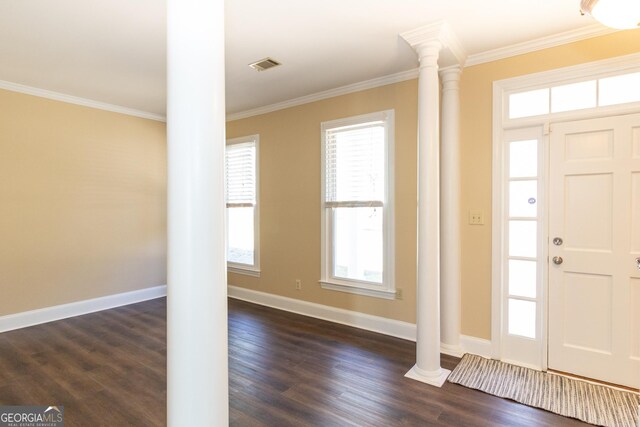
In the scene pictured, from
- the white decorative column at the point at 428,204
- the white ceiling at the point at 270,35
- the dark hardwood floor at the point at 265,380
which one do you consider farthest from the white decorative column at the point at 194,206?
the white decorative column at the point at 428,204

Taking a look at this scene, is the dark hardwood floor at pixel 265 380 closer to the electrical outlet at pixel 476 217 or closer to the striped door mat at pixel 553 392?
the striped door mat at pixel 553 392

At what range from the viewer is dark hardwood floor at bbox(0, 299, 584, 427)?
2178 mm

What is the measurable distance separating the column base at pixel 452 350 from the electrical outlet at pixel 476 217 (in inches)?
45.9

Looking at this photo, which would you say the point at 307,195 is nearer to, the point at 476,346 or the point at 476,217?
the point at 476,217

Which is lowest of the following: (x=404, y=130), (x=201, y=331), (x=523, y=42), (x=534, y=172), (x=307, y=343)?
(x=307, y=343)

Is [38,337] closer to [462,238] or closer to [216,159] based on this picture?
[216,159]

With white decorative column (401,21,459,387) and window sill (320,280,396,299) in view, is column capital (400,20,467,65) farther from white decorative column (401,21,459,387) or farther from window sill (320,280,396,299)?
window sill (320,280,396,299)

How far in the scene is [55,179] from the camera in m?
4.02

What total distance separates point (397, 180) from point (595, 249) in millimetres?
1745

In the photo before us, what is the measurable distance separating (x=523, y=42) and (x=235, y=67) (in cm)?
261

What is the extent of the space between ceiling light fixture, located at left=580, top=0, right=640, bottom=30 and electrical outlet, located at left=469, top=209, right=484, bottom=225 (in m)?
1.72

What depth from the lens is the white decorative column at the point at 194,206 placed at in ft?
3.64

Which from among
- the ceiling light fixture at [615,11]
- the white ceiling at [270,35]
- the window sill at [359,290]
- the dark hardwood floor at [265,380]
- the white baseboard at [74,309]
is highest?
the white ceiling at [270,35]

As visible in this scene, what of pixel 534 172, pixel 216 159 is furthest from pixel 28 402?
pixel 534 172
